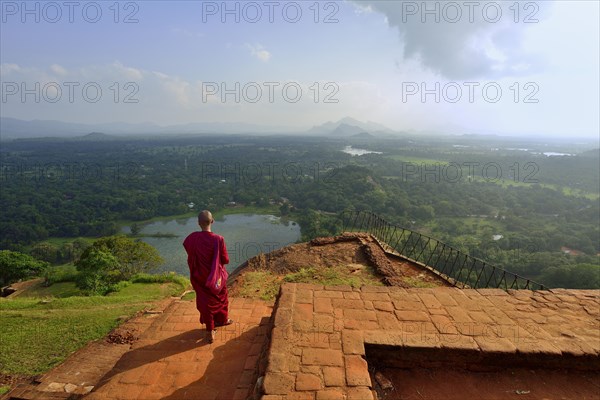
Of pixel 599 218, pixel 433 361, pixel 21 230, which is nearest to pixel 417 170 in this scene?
pixel 599 218

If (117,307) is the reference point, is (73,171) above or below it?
above

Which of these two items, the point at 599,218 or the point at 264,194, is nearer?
the point at 599,218

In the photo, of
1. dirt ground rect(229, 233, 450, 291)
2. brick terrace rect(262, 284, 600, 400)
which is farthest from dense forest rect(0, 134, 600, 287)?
brick terrace rect(262, 284, 600, 400)

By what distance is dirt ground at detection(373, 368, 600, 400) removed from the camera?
3002mm

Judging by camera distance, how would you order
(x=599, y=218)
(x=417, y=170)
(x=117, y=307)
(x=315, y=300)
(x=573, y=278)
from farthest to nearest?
(x=417, y=170)
(x=599, y=218)
(x=573, y=278)
(x=117, y=307)
(x=315, y=300)

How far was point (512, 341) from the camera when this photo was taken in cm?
340

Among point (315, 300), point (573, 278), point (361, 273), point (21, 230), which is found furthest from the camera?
point (21, 230)

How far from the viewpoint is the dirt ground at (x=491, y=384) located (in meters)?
3.00

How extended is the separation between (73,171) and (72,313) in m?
93.4

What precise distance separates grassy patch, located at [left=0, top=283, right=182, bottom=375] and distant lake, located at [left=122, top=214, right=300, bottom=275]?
20835mm

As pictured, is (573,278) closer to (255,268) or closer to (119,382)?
(255,268)

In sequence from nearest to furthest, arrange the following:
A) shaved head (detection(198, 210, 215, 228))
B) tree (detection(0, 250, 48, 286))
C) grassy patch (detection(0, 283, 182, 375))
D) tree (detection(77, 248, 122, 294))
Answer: shaved head (detection(198, 210, 215, 228)), grassy patch (detection(0, 283, 182, 375)), tree (detection(77, 248, 122, 294)), tree (detection(0, 250, 48, 286))

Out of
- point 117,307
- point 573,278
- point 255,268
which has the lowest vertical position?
point 573,278

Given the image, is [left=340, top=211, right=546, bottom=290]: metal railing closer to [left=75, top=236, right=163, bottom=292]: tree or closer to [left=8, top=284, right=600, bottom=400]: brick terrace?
[left=8, top=284, right=600, bottom=400]: brick terrace
